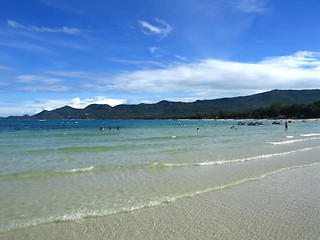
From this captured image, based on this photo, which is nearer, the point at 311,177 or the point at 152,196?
the point at 152,196

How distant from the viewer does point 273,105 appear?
156 m

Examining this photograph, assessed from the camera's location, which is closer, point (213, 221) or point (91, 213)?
point (213, 221)

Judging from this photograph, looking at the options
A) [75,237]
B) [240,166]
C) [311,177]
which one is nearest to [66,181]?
[75,237]

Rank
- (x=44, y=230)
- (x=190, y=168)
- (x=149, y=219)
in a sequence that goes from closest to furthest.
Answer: (x=44, y=230) → (x=149, y=219) → (x=190, y=168)

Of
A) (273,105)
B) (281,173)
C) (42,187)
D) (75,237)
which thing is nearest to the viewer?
(75,237)

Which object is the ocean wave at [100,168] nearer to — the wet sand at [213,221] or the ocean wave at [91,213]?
the ocean wave at [91,213]

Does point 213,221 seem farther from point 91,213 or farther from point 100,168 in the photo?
point 100,168

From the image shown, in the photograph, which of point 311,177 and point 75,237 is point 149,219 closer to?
point 75,237

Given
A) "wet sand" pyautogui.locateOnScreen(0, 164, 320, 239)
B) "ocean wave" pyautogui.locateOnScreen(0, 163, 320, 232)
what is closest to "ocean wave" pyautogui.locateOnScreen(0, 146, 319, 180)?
"ocean wave" pyautogui.locateOnScreen(0, 163, 320, 232)

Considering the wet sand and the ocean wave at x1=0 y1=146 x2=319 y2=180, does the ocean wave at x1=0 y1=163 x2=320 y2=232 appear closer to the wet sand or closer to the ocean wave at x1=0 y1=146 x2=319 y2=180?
the wet sand

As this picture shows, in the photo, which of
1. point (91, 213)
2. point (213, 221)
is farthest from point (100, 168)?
point (213, 221)

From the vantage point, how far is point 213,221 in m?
5.34

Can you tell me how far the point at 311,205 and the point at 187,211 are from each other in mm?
3401

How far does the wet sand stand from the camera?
187 inches
